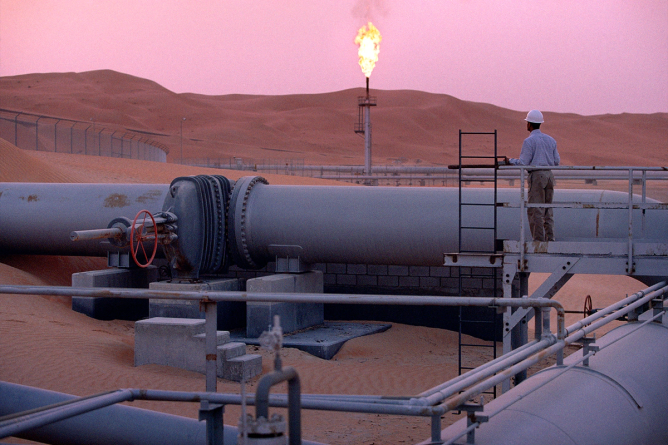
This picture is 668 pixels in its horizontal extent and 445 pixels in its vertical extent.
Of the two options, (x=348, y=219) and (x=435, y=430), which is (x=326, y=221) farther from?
(x=435, y=430)

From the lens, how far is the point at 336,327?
14172 millimetres

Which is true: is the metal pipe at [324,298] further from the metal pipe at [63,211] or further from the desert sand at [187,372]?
the metal pipe at [63,211]

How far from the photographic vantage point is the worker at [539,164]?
991 cm

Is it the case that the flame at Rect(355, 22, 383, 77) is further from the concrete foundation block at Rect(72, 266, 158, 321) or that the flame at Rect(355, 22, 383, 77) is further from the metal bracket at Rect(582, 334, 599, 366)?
the metal bracket at Rect(582, 334, 599, 366)

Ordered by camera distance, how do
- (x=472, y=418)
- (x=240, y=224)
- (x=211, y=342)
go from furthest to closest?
(x=240, y=224) < (x=211, y=342) < (x=472, y=418)

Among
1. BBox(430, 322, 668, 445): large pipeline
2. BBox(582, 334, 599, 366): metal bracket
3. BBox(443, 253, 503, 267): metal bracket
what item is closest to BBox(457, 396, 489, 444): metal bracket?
BBox(430, 322, 668, 445): large pipeline

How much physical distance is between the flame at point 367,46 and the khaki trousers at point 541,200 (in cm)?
3404

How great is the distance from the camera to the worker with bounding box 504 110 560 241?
9914mm

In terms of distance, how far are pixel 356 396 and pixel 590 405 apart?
62.1 inches

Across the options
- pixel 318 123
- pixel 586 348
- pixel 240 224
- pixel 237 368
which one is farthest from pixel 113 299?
pixel 318 123

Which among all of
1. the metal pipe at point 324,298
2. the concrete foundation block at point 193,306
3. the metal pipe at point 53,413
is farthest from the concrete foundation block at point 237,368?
the metal pipe at point 53,413

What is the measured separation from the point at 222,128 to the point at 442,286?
103923 mm

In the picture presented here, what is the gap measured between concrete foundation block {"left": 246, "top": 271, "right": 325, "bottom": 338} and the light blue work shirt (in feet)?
15.1

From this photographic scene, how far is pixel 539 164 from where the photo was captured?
32.6 feet
